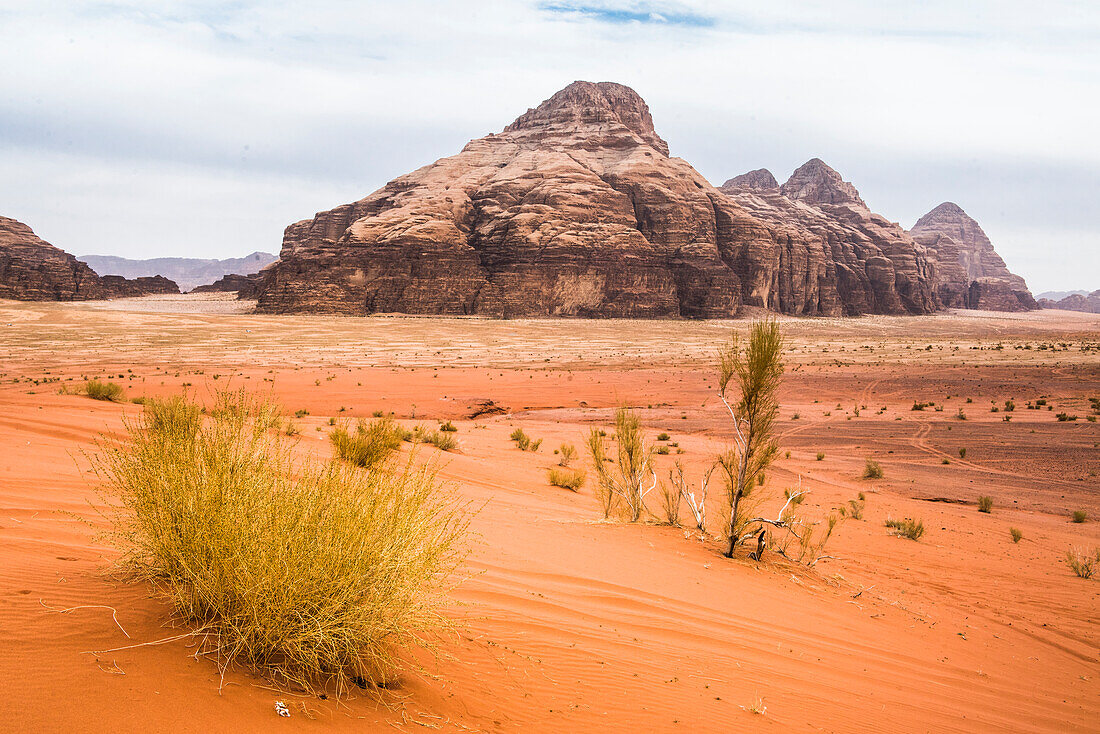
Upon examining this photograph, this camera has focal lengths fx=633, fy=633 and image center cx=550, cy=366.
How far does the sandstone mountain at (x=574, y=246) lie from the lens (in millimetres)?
89688

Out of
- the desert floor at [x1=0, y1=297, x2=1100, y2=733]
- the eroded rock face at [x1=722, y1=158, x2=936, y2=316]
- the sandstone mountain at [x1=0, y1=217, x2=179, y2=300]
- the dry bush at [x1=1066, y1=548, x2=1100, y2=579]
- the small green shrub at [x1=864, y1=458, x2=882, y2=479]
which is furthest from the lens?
the eroded rock face at [x1=722, y1=158, x2=936, y2=316]

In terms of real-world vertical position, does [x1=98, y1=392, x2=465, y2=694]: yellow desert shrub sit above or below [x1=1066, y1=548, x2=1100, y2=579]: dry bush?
above

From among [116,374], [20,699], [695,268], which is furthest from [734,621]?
[695,268]

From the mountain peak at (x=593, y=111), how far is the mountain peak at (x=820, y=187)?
55.9m

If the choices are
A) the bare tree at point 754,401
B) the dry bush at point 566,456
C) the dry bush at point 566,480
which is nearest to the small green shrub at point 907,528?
the bare tree at point 754,401

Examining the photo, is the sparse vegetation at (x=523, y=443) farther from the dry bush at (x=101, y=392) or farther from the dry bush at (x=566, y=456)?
the dry bush at (x=101, y=392)

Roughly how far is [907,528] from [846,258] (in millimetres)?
137726

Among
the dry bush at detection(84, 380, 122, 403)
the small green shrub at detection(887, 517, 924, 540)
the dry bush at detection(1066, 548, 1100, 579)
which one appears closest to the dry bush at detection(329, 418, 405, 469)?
the small green shrub at detection(887, 517, 924, 540)

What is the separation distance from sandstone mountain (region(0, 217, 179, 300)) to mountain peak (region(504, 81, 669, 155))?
8278 centimetres

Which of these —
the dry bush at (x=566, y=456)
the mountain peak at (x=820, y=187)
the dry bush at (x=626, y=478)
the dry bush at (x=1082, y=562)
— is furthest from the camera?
the mountain peak at (x=820, y=187)

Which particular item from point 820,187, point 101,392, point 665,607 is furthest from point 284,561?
point 820,187

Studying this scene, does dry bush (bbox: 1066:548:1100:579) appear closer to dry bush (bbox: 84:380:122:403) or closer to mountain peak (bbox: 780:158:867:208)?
dry bush (bbox: 84:380:122:403)

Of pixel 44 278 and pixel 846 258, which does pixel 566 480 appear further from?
pixel 846 258

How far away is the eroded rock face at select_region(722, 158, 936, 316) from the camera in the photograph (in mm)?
121312
